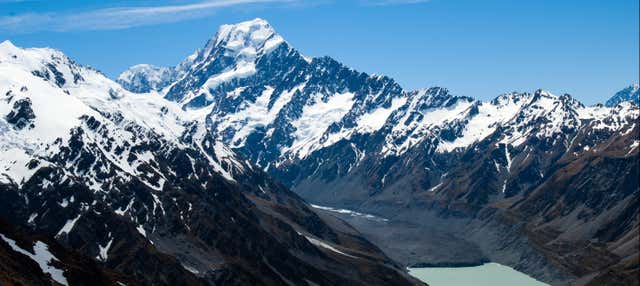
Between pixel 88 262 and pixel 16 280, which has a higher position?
pixel 88 262

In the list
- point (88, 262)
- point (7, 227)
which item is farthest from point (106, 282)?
point (7, 227)

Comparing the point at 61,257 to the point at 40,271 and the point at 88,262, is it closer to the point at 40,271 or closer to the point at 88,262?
the point at 88,262

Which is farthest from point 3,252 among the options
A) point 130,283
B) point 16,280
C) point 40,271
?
point 130,283

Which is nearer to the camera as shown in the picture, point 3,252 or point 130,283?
point 3,252

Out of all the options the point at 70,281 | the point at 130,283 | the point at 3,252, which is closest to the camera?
the point at 3,252

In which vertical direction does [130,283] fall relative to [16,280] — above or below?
above

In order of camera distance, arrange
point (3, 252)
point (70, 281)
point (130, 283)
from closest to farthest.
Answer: point (3, 252) → point (70, 281) → point (130, 283)

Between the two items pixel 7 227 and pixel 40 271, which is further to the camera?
pixel 7 227

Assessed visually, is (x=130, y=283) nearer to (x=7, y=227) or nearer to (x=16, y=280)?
(x=7, y=227)

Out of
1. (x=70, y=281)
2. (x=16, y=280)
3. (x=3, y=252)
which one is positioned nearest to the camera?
(x=16, y=280)
